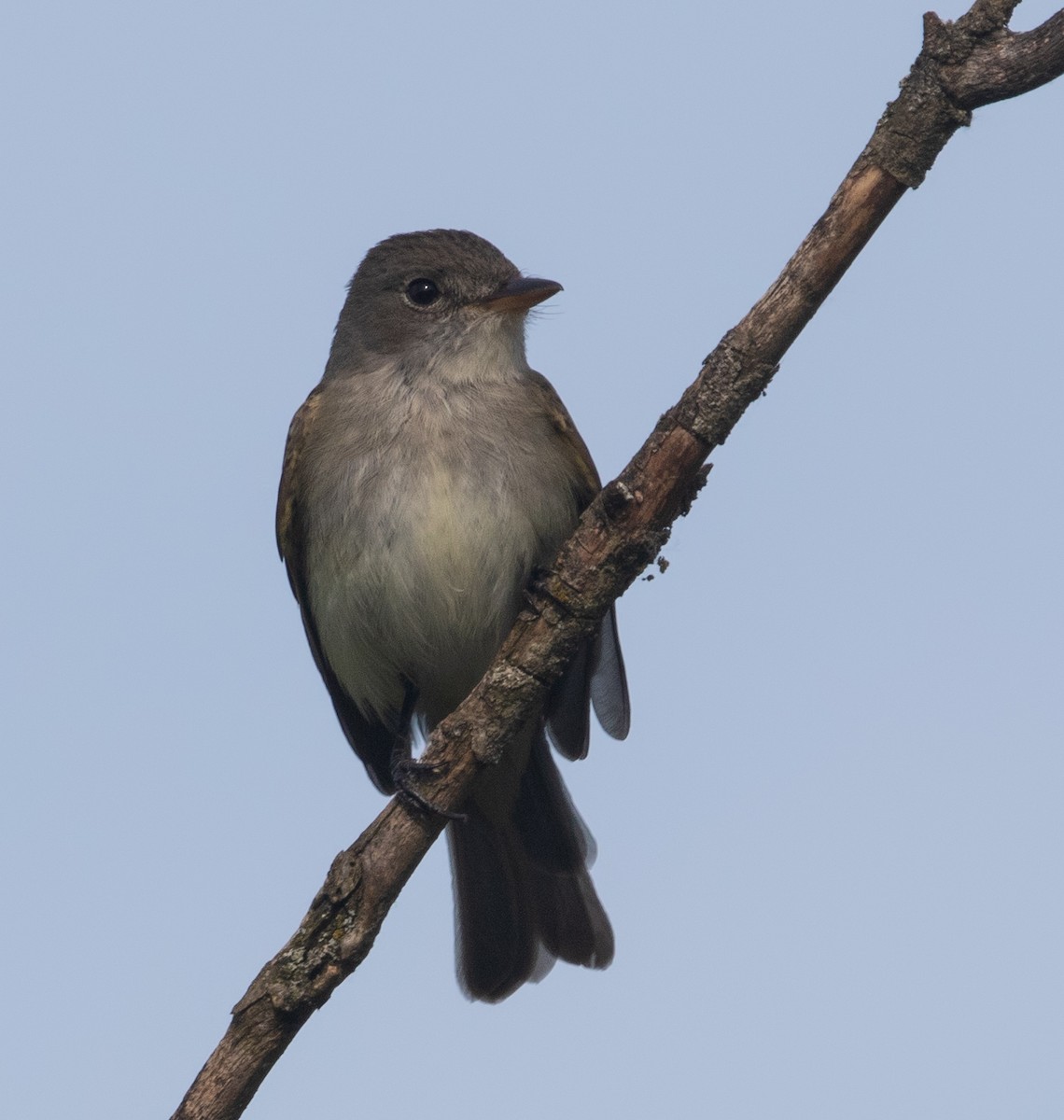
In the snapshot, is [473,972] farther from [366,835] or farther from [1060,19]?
[1060,19]

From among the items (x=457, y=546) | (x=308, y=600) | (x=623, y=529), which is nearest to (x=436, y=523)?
(x=457, y=546)

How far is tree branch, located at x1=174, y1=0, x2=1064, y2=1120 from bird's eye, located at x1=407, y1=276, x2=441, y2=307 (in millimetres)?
2436

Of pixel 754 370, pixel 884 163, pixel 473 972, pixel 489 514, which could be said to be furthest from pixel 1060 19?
pixel 473 972

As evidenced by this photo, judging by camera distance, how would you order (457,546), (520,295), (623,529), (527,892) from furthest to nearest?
(527,892) → (520,295) → (457,546) → (623,529)

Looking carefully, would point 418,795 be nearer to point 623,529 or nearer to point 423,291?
point 623,529

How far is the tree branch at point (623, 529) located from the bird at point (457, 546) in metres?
0.63

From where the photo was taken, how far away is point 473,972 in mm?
7863

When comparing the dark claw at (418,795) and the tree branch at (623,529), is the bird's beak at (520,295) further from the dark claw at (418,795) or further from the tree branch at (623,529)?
the dark claw at (418,795)

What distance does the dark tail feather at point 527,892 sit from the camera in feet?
25.7

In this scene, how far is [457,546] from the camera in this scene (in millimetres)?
6609

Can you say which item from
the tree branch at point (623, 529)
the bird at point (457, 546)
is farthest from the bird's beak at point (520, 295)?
the tree branch at point (623, 529)

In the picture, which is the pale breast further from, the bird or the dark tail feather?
the dark tail feather

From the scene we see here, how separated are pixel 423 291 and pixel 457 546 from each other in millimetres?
1677

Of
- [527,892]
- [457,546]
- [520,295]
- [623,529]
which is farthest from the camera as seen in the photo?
[527,892]
